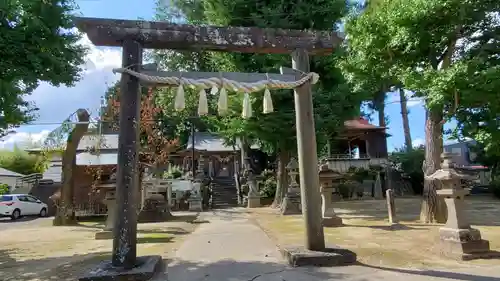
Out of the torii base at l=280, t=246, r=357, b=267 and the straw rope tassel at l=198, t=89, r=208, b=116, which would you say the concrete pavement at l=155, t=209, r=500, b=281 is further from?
the straw rope tassel at l=198, t=89, r=208, b=116

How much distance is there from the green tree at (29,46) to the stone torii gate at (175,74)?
54.3 inches

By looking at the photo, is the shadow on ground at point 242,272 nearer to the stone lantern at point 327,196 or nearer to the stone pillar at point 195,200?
the stone lantern at point 327,196

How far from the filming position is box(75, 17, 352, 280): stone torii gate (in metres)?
5.30

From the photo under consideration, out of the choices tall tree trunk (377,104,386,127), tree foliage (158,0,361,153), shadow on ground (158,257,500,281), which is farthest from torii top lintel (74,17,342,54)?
tall tree trunk (377,104,386,127)

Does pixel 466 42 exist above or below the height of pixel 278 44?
above

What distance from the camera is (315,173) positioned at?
6012 millimetres

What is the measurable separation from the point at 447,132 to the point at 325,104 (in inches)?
191

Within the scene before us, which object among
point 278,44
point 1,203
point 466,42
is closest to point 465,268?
point 278,44

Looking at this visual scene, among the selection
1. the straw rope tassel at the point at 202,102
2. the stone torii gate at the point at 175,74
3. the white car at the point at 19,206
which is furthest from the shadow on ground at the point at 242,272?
the white car at the point at 19,206

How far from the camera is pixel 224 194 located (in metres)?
24.1

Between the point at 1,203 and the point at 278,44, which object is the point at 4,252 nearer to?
the point at 278,44

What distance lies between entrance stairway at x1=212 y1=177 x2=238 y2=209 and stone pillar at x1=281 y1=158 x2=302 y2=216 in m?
6.63

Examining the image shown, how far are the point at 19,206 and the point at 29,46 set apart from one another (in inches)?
766

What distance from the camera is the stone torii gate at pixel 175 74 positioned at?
5.30m
